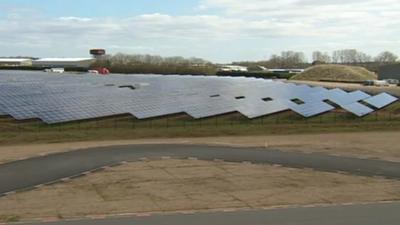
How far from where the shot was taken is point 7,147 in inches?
1055

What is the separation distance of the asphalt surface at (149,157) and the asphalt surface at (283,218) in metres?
5.49

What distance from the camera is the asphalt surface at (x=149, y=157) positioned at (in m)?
18.1

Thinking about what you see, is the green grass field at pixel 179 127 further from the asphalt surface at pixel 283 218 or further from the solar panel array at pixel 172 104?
the asphalt surface at pixel 283 218

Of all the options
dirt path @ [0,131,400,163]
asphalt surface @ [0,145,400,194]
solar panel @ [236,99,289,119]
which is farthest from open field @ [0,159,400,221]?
solar panel @ [236,99,289,119]

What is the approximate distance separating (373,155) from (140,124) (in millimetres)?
16764

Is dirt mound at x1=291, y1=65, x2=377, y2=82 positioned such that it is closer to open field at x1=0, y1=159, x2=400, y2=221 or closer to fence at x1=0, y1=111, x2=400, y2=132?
fence at x1=0, y1=111, x2=400, y2=132

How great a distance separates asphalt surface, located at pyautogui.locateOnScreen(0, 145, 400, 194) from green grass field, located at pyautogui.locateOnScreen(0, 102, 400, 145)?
5839mm

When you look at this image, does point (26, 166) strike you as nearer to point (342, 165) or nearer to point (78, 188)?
point (78, 188)

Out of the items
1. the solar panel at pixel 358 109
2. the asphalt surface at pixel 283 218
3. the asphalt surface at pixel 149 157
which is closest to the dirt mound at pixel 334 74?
the solar panel at pixel 358 109

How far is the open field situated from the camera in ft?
44.7

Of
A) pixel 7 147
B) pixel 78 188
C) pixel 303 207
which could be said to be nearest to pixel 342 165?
pixel 303 207

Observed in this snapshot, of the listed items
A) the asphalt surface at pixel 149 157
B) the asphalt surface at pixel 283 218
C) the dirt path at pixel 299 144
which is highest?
the asphalt surface at pixel 283 218

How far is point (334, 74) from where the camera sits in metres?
123

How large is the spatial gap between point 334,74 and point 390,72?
1149 cm
